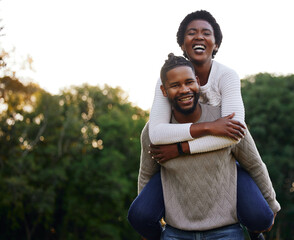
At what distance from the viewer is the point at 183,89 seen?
2.67 metres

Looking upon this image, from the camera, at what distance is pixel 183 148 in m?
2.61

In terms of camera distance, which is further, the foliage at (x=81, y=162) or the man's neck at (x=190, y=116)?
the foliage at (x=81, y=162)

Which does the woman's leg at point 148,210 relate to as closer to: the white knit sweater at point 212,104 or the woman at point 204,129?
the woman at point 204,129

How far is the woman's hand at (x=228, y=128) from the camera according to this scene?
250cm

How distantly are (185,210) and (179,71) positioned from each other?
914mm

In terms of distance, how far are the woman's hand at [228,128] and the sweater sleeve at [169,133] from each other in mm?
38

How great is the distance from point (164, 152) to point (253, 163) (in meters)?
0.60

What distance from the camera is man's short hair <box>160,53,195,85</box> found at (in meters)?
2.73

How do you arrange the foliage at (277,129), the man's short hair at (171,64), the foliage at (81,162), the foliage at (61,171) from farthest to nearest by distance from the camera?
the foliage at (61,171)
the foliage at (81,162)
the foliage at (277,129)
the man's short hair at (171,64)

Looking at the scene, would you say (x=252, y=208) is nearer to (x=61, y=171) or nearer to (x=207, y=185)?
(x=207, y=185)

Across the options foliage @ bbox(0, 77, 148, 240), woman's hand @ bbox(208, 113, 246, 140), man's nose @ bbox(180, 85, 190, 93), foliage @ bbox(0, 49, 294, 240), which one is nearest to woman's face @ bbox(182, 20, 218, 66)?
man's nose @ bbox(180, 85, 190, 93)

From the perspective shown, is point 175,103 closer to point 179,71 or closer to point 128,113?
point 179,71

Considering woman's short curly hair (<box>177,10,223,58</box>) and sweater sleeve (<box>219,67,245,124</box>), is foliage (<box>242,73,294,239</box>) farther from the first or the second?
sweater sleeve (<box>219,67,245,124</box>)

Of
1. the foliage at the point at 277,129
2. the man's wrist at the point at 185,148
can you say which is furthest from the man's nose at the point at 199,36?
the foliage at the point at 277,129
